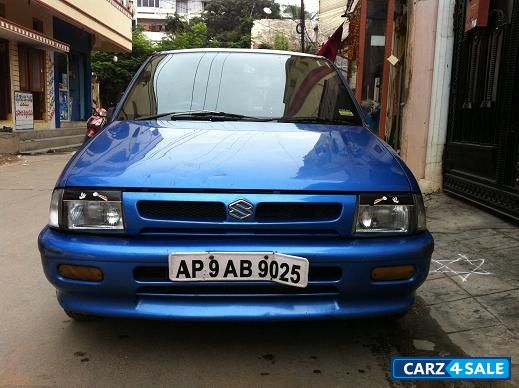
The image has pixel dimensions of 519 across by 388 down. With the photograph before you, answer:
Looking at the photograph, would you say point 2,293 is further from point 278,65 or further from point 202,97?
point 278,65

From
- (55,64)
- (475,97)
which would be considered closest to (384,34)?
(475,97)

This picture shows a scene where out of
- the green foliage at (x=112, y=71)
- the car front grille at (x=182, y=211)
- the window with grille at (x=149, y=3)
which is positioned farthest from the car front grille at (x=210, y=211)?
the window with grille at (x=149, y=3)

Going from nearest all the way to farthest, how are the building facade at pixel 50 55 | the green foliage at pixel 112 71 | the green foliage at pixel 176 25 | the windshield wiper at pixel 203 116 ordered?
the windshield wiper at pixel 203 116 < the building facade at pixel 50 55 < the green foliage at pixel 112 71 < the green foliage at pixel 176 25

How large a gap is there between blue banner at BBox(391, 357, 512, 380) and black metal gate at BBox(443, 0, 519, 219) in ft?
9.18

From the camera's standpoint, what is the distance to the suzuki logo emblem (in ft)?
7.60

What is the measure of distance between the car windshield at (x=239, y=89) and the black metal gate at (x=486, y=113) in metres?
2.30

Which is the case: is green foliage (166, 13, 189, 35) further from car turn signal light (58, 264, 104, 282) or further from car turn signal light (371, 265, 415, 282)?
car turn signal light (371, 265, 415, 282)

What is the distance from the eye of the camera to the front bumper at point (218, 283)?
7.49 ft

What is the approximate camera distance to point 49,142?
13930 mm

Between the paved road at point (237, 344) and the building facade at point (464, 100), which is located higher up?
the building facade at point (464, 100)

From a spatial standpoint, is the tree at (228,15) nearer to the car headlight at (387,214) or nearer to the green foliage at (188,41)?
the green foliage at (188,41)

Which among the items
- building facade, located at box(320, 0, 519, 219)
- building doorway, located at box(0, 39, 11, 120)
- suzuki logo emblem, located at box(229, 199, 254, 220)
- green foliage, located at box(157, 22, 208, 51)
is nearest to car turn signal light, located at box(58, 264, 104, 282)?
suzuki logo emblem, located at box(229, 199, 254, 220)

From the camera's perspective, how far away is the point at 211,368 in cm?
250

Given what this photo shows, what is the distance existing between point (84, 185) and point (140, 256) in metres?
0.46
